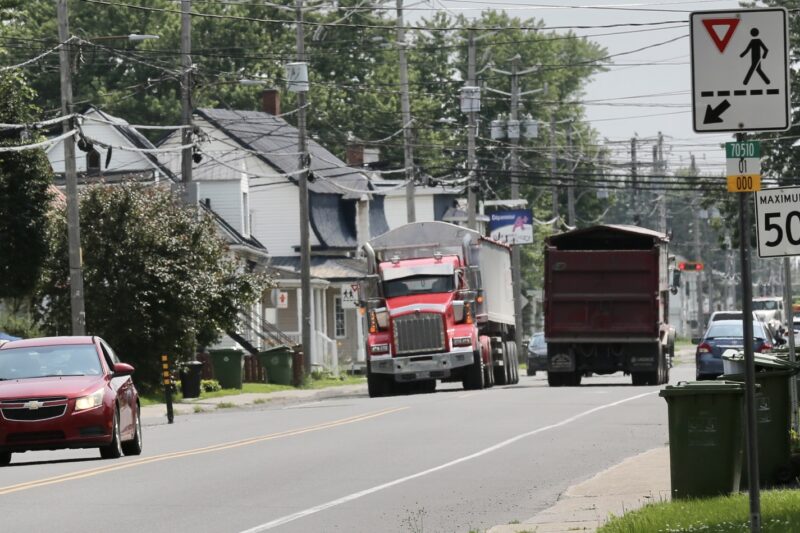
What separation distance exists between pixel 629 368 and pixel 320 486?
79.6 feet

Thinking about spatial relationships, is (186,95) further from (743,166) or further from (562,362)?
(743,166)

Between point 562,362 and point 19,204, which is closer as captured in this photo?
point 19,204

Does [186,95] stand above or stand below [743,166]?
above

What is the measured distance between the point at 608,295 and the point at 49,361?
65.0 feet

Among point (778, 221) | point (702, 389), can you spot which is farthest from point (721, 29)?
point (778, 221)

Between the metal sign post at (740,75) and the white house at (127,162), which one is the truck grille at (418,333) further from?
the metal sign post at (740,75)

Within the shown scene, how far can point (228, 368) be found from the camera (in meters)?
48.2

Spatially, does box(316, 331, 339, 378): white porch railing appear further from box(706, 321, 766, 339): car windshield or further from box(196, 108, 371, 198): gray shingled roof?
box(706, 321, 766, 339): car windshield

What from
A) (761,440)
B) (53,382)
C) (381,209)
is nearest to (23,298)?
(53,382)

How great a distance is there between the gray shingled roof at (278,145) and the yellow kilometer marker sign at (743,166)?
199ft

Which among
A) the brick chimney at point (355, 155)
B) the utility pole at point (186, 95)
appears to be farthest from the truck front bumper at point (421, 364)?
the brick chimney at point (355, 155)

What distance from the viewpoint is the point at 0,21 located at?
44.6 metres

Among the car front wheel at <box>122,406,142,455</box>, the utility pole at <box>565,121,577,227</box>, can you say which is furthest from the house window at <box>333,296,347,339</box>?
the car front wheel at <box>122,406,142,455</box>

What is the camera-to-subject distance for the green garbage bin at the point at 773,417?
51.7 ft
